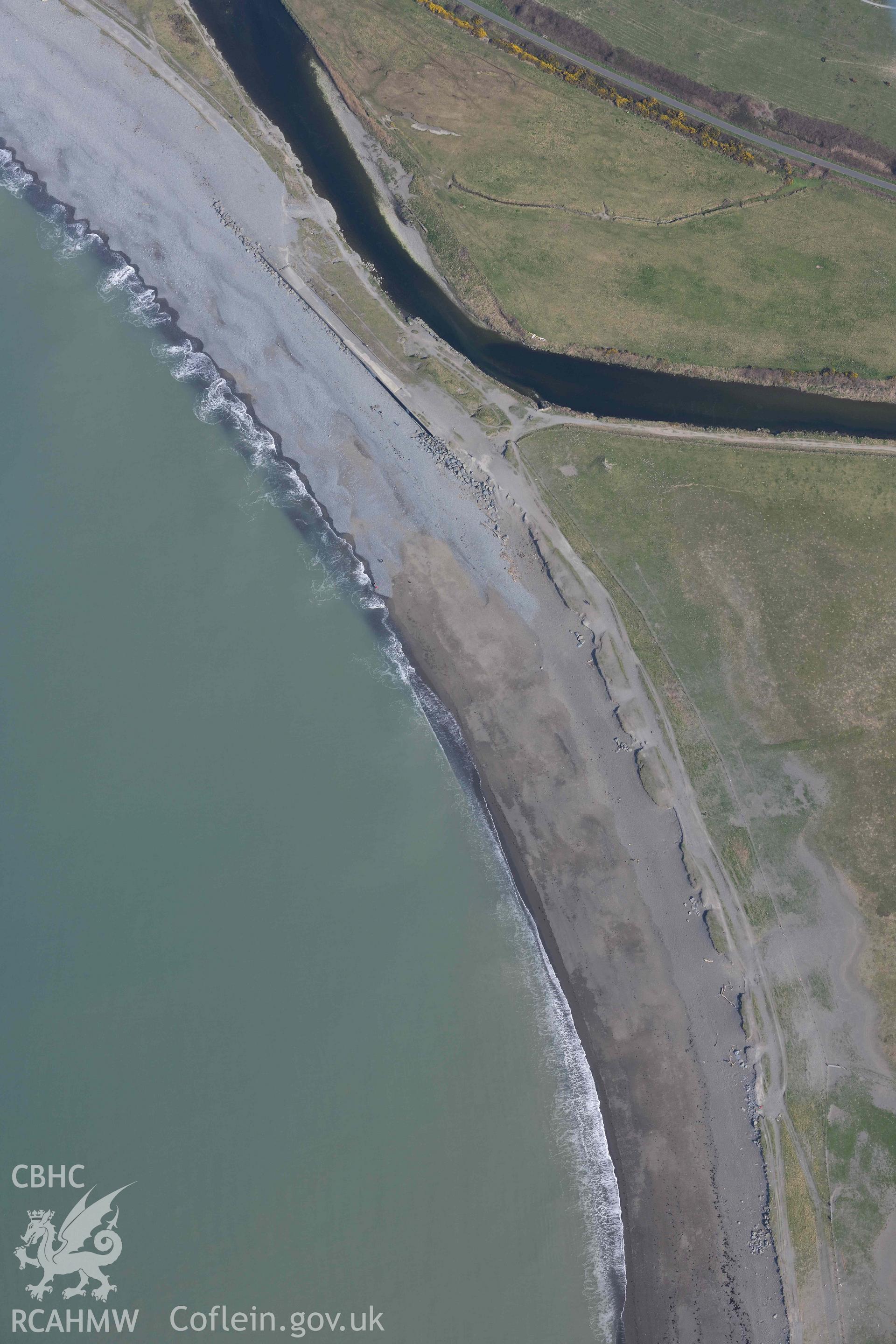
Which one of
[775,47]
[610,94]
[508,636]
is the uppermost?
[610,94]

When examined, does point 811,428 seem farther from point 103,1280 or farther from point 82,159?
point 103,1280

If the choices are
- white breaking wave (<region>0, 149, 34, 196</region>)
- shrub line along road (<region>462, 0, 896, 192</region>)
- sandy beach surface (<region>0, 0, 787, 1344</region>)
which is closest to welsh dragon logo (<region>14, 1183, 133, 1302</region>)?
sandy beach surface (<region>0, 0, 787, 1344</region>)

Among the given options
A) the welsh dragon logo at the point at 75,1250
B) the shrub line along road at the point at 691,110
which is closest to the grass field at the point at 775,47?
the shrub line along road at the point at 691,110

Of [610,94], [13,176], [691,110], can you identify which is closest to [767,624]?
[691,110]

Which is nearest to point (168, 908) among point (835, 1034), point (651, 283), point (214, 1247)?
point (214, 1247)

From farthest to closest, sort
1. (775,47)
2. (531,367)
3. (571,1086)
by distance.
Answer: (775,47), (531,367), (571,1086)

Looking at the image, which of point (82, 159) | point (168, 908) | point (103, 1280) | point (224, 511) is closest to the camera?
point (103, 1280)

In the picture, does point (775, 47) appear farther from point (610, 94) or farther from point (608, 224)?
point (608, 224)

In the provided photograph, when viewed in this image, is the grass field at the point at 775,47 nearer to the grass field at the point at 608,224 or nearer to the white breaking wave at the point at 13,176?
the grass field at the point at 608,224
